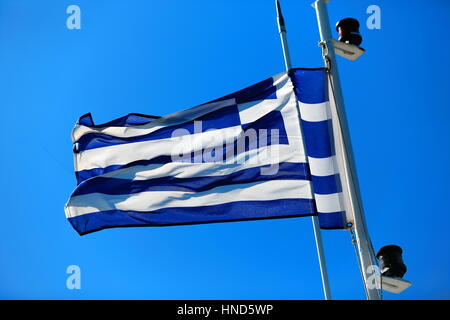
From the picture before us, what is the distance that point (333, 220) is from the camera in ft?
24.8

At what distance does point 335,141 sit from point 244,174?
148cm

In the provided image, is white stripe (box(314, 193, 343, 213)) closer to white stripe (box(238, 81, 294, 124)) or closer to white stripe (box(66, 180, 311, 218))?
white stripe (box(66, 180, 311, 218))

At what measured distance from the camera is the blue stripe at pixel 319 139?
25.7 feet

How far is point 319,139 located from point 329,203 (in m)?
0.95

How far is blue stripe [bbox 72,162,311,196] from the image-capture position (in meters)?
8.01

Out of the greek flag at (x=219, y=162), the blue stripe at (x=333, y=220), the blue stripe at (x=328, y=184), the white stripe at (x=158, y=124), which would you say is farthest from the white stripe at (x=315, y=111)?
the blue stripe at (x=333, y=220)

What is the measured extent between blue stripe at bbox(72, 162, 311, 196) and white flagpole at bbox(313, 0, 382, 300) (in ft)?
2.41

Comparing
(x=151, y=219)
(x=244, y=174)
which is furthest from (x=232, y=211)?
(x=151, y=219)

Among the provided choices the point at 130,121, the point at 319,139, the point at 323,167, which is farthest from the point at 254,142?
the point at 130,121

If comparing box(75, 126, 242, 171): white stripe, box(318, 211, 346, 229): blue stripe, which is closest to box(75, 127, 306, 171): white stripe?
box(75, 126, 242, 171): white stripe

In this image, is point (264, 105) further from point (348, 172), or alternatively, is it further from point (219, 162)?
point (348, 172)

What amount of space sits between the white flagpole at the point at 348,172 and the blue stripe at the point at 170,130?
5.72 ft
